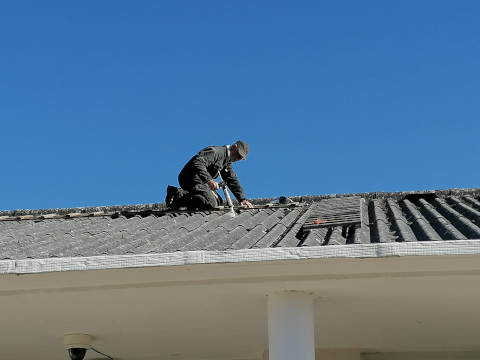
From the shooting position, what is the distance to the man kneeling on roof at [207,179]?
7.39 metres

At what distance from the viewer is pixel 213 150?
317 inches

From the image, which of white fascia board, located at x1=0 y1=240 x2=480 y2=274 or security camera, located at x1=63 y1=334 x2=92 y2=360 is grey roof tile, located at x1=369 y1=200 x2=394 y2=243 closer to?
white fascia board, located at x1=0 y1=240 x2=480 y2=274

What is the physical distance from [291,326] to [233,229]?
4.05 ft

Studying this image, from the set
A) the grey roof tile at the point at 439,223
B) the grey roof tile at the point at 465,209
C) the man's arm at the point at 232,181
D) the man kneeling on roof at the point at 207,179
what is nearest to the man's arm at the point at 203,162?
the man kneeling on roof at the point at 207,179

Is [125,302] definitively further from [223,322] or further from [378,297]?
[378,297]

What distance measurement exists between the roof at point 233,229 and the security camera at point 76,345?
0.80 m

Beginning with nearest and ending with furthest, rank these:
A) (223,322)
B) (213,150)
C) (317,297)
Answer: (317,297), (223,322), (213,150)

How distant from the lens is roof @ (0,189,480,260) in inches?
187

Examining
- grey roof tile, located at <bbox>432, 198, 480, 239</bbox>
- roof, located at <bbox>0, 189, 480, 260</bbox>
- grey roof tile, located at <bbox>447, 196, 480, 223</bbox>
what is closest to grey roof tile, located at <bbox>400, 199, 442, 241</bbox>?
roof, located at <bbox>0, 189, 480, 260</bbox>

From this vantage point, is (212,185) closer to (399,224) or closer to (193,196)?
(193,196)

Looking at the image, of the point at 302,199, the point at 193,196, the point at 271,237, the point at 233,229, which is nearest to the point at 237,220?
the point at 233,229

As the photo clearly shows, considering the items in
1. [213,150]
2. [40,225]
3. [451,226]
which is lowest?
[451,226]

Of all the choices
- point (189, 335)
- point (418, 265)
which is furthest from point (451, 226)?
point (189, 335)

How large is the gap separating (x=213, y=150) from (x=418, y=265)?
4.12 m
